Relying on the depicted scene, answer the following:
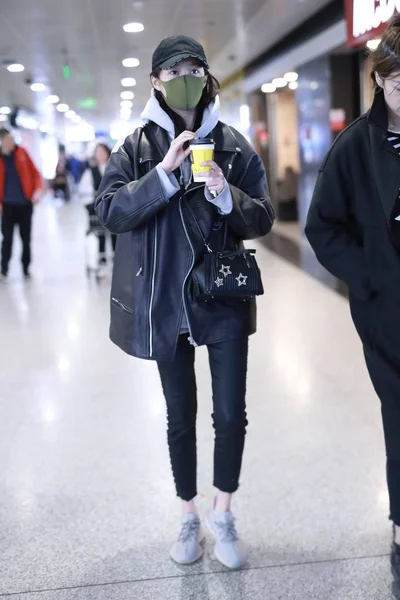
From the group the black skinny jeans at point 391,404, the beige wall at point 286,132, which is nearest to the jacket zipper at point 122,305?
the black skinny jeans at point 391,404

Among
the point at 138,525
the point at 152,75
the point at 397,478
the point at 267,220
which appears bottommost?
the point at 138,525

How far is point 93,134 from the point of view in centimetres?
4459

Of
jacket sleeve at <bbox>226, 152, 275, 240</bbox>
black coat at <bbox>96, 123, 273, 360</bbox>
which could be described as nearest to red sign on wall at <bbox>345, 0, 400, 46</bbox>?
jacket sleeve at <bbox>226, 152, 275, 240</bbox>

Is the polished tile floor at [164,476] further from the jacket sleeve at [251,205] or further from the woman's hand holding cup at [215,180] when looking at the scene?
the woman's hand holding cup at [215,180]

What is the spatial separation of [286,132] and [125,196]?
13.1m

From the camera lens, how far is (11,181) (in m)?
8.35

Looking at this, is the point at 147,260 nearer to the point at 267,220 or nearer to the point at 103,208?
the point at 103,208

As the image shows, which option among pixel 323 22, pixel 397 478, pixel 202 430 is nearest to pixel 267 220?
pixel 397 478

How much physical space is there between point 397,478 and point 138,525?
3.21 feet

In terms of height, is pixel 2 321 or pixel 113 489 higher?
pixel 2 321

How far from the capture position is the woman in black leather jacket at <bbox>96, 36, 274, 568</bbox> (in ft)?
6.80

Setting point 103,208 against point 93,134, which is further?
point 93,134

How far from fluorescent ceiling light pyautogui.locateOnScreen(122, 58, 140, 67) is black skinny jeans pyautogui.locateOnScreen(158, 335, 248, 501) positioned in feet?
39.9

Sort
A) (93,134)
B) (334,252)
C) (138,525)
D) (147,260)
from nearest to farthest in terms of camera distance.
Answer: (334,252) < (147,260) < (138,525) < (93,134)
